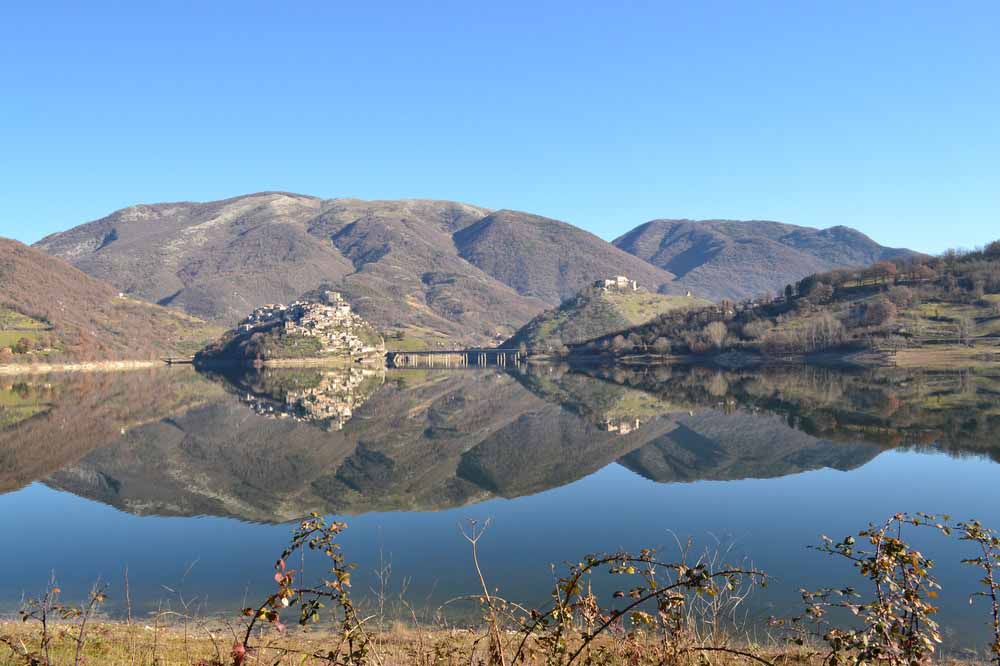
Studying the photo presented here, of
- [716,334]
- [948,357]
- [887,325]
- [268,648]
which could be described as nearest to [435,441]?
[268,648]

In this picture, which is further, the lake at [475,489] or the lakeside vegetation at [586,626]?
the lake at [475,489]

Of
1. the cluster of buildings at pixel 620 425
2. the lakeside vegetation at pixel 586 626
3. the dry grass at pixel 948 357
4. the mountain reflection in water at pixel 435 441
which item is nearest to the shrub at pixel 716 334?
the dry grass at pixel 948 357

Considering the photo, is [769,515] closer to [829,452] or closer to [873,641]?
[829,452]

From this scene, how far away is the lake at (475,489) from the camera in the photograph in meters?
22.2

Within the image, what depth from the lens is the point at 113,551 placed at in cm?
2683

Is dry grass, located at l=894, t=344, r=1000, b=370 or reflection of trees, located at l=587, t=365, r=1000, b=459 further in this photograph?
dry grass, located at l=894, t=344, r=1000, b=370

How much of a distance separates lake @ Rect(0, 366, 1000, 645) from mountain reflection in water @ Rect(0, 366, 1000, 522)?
317mm

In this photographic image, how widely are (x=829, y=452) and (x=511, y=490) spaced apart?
77.1 feet

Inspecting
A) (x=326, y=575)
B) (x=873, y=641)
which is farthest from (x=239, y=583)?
(x=873, y=641)

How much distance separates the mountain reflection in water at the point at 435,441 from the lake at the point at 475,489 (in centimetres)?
A: 32

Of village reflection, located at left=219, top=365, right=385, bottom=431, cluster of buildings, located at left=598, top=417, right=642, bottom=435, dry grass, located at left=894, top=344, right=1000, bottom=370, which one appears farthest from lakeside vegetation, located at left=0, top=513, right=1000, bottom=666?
dry grass, located at left=894, top=344, right=1000, bottom=370

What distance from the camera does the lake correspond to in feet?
72.7

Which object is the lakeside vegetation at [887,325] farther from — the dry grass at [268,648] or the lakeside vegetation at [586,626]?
the dry grass at [268,648]

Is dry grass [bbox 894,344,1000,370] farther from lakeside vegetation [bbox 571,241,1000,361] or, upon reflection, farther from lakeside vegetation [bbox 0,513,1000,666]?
lakeside vegetation [bbox 0,513,1000,666]
